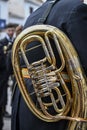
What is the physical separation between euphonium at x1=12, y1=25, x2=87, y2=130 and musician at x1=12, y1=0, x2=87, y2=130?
49mm

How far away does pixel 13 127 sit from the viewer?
3.30m

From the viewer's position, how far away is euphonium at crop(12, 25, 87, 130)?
2.88 m

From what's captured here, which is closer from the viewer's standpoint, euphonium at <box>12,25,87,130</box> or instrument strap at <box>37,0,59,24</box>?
euphonium at <box>12,25,87,130</box>

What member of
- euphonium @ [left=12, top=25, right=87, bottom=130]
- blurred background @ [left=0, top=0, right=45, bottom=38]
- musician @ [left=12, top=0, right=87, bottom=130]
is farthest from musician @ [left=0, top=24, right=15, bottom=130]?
blurred background @ [left=0, top=0, right=45, bottom=38]

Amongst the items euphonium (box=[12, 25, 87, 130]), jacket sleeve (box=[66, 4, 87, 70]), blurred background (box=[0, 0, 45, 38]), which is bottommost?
euphonium (box=[12, 25, 87, 130])

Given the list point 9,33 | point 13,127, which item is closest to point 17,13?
point 9,33

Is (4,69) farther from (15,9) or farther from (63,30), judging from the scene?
(15,9)

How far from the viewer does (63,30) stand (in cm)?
298

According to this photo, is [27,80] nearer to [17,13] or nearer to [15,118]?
[15,118]

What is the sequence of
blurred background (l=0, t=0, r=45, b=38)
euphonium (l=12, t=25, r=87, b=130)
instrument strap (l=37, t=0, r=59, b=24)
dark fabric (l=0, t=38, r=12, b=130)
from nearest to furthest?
A: 1. euphonium (l=12, t=25, r=87, b=130)
2. instrument strap (l=37, t=0, r=59, b=24)
3. dark fabric (l=0, t=38, r=12, b=130)
4. blurred background (l=0, t=0, r=45, b=38)

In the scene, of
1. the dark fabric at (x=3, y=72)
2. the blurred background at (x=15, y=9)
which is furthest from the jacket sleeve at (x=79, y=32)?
the blurred background at (x=15, y=9)

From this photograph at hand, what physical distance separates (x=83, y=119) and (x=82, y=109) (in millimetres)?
59

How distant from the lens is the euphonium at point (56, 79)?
2885 mm

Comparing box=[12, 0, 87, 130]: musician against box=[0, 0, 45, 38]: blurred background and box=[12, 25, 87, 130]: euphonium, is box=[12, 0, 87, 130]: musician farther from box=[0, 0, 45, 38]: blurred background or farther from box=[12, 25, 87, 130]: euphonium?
box=[0, 0, 45, 38]: blurred background
